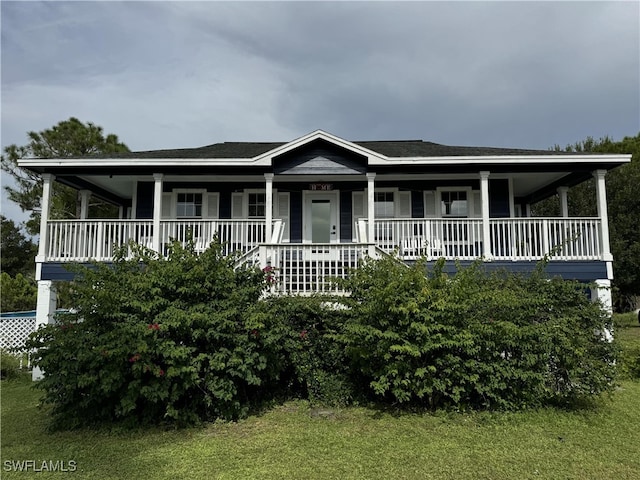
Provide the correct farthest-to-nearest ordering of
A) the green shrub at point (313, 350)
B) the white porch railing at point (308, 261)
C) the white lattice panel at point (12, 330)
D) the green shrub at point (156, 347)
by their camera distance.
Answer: the white lattice panel at point (12, 330)
the white porch railing at point (308, 261)
the green shrub at point (313, 350)
the green shrub at point (156, 347)

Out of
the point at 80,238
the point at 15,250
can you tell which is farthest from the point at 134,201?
the point at 15,250

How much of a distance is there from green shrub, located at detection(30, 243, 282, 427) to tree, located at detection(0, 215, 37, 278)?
2749 centimetres

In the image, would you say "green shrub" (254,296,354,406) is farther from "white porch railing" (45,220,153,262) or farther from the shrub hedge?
"white porch railing" (45,220,153,262)

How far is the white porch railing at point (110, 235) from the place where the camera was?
10.1m

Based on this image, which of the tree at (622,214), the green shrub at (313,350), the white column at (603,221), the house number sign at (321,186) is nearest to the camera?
the green shrub at (313,350)

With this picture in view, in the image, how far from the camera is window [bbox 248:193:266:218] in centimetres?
1248

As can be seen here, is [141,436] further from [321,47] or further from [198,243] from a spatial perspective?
[321,47]

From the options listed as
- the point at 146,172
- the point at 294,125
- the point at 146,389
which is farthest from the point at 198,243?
the point at 294,125

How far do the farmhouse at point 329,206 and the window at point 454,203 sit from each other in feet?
0.09

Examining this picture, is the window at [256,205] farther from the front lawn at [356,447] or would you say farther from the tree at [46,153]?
the tree at [46,153]

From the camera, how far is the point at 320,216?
12477mm

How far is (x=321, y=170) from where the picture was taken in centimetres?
1076

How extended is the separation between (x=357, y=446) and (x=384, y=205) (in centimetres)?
845

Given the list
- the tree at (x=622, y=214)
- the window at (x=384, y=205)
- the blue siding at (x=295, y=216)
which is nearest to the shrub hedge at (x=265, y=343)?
the blue siding at (x=295, y=216)
